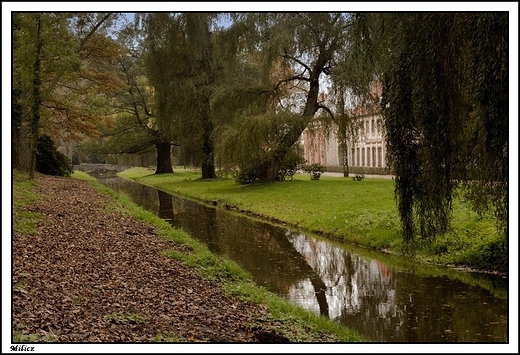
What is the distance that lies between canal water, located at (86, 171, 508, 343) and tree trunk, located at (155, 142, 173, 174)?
30.9 m

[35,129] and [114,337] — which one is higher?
[35,129]

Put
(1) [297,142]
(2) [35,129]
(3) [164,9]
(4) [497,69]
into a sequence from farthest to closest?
1. (1) [297,142]
2. (2) [35,129]
3. (3) [164,9]
4. (4) [497,69]

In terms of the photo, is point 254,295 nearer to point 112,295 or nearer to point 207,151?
point 112,295


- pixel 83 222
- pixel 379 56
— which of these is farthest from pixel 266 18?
pixel 379 56

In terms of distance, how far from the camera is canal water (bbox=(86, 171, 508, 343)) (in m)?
7.34

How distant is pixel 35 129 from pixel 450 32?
51.5 feet

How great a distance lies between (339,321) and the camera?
786 cm

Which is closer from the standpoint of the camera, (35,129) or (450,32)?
(450,32)

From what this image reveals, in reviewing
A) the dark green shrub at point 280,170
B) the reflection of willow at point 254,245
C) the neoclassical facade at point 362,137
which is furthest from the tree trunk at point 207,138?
the reflection of willow at point 254,245

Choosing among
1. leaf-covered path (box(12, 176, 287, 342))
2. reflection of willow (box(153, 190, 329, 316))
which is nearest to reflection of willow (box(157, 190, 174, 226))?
reflection of willow (box(153, 190, 329, 316))

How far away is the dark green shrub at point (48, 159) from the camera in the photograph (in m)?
27.3

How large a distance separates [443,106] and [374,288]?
3.79m

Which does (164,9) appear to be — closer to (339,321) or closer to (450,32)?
(450,32)

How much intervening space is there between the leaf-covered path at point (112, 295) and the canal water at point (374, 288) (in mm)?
1584
